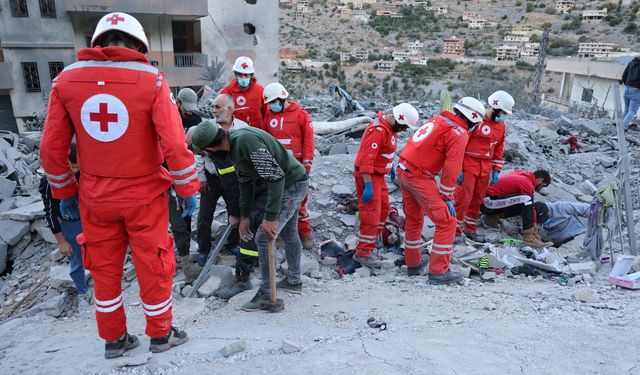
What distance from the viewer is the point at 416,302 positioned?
370cm

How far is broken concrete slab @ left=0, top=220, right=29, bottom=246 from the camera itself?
562 centimetres

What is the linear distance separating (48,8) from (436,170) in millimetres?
16711

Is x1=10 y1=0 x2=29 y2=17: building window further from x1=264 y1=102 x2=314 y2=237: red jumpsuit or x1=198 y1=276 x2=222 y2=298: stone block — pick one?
x1=198 y1=276 x2=222 y2=298: stone block

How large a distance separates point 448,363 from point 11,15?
17997mm

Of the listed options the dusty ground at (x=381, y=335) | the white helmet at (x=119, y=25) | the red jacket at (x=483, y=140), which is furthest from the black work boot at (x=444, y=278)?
the white helmet at (x=119, y=25)

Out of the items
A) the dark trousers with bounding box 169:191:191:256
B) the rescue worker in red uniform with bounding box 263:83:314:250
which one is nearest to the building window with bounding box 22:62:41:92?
the rescue worker in red uniform with bounding box 263:83:314:250

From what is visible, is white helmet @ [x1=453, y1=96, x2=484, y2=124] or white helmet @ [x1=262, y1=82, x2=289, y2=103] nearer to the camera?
white helmet @ [x1=453, y1=96, x2=484, y2=124]

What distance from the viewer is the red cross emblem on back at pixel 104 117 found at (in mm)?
2398

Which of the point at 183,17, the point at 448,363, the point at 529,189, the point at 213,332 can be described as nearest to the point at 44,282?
the point at 213,332

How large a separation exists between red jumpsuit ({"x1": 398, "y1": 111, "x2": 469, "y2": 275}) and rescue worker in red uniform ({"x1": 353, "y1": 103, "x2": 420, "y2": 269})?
342 millimetres

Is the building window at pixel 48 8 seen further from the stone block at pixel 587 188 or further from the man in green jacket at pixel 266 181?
the stone block at pixel 587 188

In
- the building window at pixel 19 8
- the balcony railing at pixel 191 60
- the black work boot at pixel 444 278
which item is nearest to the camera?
the black work boot at pixel 444 278

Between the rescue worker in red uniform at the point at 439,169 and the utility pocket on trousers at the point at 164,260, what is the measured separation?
257cm

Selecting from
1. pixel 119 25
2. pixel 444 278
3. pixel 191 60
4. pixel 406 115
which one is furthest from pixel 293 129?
pixel 191 60
